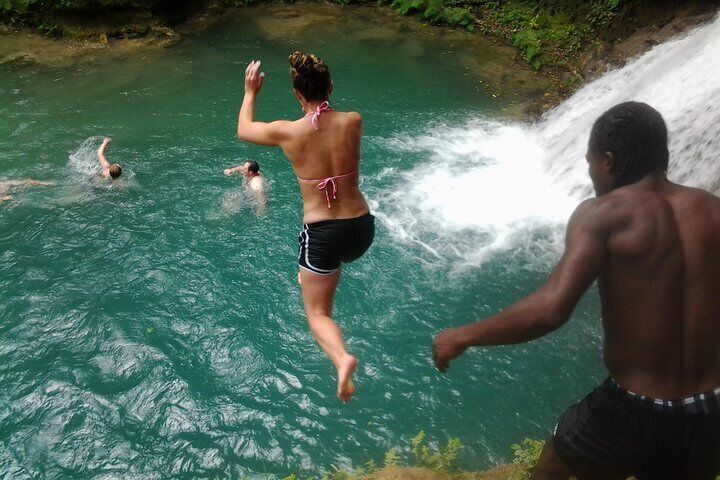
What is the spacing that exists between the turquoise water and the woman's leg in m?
1.58

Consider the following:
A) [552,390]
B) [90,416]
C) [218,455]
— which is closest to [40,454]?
[90,416]

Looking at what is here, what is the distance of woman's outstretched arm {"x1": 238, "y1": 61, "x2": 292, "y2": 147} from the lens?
3.14 metres

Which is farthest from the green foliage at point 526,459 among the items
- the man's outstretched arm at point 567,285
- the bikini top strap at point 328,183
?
the bikini top strap at point 328,183

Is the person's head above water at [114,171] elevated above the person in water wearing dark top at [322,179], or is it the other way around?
the person in water wearing dark top at [322,179]

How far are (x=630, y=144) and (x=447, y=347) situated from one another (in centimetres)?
100

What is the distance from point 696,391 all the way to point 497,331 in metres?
0.84

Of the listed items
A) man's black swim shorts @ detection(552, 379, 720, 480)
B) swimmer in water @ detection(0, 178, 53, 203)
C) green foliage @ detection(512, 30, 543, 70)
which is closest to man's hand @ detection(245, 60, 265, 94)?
man's black swim shorts @ detection(552, 379, 720, 480)

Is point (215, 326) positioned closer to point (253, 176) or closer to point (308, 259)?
point (253, 176)

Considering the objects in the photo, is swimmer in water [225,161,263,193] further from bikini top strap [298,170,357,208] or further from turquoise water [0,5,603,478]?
bikini top strap [298,170,357,208]

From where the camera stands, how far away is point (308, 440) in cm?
457

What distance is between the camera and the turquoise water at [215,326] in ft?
15.0

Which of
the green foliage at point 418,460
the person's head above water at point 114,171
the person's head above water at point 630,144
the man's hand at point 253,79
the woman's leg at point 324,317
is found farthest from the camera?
the person's head above water at point 114,171

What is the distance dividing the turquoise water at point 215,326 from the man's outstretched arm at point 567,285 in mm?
2788

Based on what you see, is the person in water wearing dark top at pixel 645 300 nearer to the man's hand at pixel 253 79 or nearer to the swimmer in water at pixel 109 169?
the man's hand at pixel 253 79
